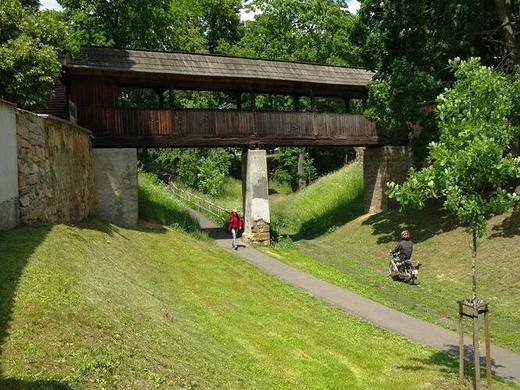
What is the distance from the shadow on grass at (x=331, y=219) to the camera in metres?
26.6

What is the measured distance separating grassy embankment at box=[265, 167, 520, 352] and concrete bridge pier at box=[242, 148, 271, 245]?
100 centimetres

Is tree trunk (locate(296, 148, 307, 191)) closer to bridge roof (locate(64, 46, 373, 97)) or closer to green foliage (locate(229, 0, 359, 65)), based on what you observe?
green foliage (locate(229, 0, 359, 65))

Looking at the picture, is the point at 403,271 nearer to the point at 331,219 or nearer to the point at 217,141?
the point at 217,141

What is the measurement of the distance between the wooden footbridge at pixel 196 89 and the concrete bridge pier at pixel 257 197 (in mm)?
794

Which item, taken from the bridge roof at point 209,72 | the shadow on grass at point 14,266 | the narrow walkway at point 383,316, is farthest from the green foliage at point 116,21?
the shadow on grass at point 14,266

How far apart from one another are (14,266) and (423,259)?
49.5 feet

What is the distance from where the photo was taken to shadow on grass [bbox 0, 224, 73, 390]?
4574 mm

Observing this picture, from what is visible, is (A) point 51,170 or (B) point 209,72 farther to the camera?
(B) point 209,72

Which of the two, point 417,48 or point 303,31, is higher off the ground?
point 303,31

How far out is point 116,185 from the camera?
1891 centimetres

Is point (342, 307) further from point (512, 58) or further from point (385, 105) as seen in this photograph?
point (512, 58)

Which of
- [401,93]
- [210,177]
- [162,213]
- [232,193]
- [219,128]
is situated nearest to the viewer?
[401,93]

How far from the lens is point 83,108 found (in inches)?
744

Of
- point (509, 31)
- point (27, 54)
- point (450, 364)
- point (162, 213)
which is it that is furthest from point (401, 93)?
point (27, 54)
